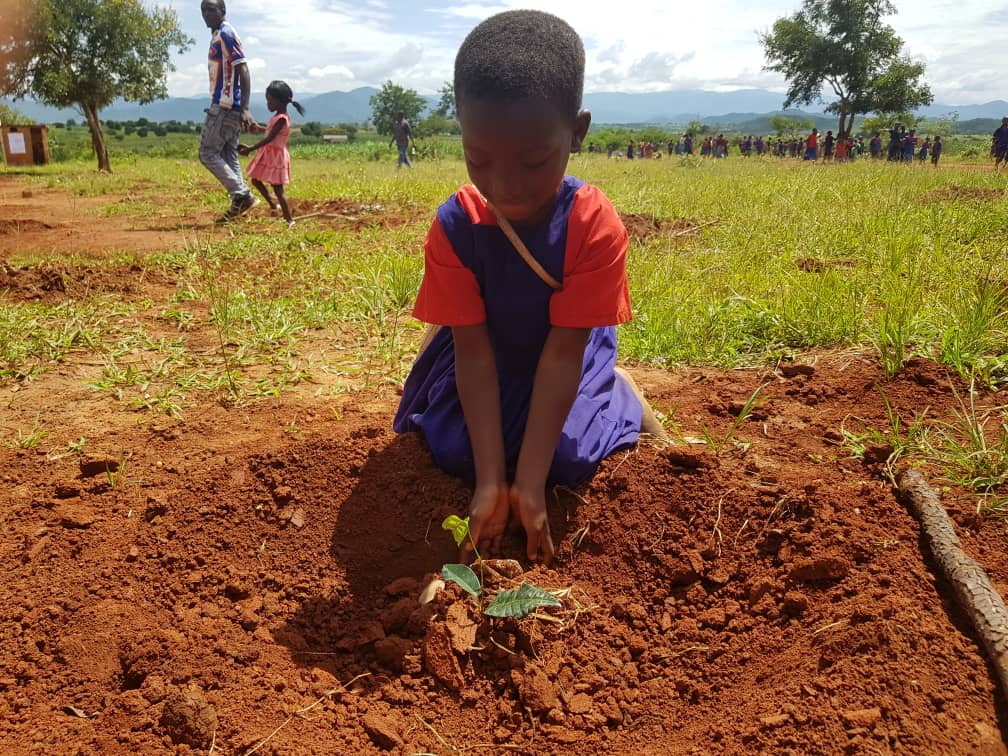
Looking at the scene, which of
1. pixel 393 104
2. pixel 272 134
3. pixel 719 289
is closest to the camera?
pixel 719 289

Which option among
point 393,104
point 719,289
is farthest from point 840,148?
point 393,104

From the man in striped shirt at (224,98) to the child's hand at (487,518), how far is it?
214 inches

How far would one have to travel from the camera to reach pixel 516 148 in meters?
1.32

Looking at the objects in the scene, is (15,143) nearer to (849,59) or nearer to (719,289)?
(719,289)

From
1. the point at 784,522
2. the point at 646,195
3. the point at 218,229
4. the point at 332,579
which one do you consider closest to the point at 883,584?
the point at 784,522

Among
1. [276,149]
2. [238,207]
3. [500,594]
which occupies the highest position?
[276,149]

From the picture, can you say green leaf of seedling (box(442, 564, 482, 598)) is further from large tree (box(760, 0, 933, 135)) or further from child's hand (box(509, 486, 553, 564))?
large tree (box(760, 0, 933, 135))

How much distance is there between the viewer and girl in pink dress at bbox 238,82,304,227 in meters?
5.93

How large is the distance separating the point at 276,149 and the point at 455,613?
5.61 meters

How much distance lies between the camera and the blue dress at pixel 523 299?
1560 mm

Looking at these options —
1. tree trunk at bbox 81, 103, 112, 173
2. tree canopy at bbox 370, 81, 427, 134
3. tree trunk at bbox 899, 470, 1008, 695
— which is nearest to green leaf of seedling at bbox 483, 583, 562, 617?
tree trunk at bbox 899, 470, 1008, 695

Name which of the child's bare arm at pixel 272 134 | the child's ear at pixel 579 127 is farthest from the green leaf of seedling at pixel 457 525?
the child's bare arm at pixel 272 134

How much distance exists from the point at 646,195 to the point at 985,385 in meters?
5.40

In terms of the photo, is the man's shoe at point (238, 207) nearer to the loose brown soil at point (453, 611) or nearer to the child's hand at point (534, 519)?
the loose brown soil at point (453, 611)
